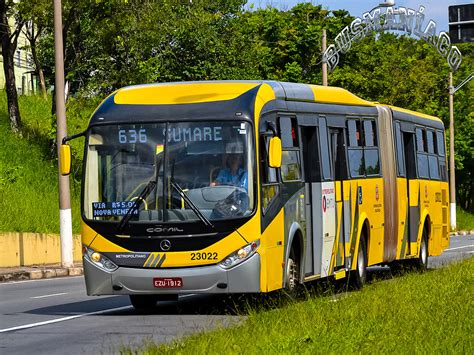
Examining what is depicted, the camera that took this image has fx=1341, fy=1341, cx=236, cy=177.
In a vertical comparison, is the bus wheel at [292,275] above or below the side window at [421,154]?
below

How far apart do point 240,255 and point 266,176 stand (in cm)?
118

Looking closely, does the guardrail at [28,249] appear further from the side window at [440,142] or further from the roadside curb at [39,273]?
the side window at [440,142]

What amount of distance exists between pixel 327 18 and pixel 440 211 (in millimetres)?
44137

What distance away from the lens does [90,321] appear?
1648cm

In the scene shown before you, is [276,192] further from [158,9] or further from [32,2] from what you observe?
[158,9]

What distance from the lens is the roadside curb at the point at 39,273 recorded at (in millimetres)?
28422

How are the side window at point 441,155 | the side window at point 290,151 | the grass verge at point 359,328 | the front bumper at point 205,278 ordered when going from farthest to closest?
the side window at point 441,155, the side window at point 290,151, the front bumper at point 205,278, the grass verge at point 359,328

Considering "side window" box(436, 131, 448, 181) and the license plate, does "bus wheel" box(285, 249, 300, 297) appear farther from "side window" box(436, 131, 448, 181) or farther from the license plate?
"side window" box(436, 131, 448, 181)

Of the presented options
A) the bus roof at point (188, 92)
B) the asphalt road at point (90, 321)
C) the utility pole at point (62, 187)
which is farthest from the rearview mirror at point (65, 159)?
the utility pole at point (62, 187)

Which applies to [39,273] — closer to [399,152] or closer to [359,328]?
[399,152]

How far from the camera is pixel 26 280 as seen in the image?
28594mm

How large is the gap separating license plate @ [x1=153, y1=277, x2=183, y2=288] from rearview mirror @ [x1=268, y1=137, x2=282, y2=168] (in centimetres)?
184

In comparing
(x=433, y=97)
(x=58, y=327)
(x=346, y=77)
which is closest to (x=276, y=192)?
(x=58, y=327)

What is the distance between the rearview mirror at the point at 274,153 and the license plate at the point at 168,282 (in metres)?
1.84
